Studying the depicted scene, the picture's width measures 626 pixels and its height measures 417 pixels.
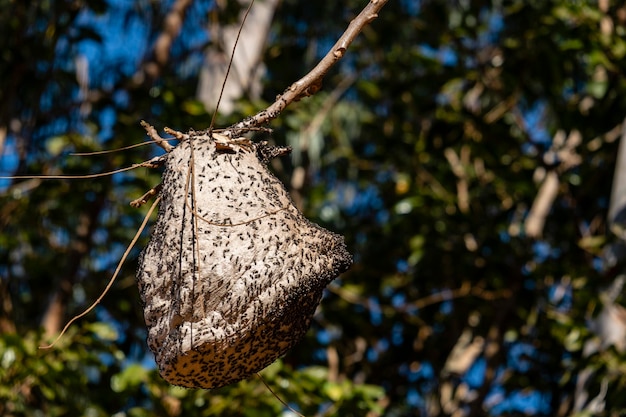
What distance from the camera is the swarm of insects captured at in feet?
6.83

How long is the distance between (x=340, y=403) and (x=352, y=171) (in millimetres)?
2510

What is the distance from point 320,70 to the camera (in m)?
2.10

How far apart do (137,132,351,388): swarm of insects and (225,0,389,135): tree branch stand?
10cm

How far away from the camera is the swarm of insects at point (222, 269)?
2.08 metres

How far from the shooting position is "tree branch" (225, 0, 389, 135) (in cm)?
209

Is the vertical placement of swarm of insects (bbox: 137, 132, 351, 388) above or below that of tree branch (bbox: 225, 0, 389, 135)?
below

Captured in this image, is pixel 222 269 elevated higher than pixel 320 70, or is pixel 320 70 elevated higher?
pixel 320 70

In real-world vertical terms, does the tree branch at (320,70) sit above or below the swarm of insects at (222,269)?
above

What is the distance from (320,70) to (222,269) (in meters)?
0.39

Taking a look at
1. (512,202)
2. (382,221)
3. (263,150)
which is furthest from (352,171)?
(263,150)

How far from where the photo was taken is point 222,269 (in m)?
2.09

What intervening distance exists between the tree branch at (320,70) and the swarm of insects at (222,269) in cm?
10

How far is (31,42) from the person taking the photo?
17.6ft

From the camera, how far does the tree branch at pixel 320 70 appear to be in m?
2.09
